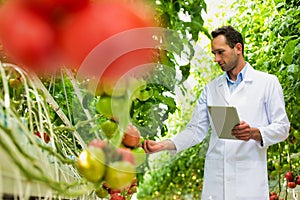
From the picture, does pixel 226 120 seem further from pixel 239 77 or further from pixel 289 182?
pixel 289 182

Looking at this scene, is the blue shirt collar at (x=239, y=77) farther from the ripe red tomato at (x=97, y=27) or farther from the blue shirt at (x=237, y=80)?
the ripe red tomato at (x=97, y=27)

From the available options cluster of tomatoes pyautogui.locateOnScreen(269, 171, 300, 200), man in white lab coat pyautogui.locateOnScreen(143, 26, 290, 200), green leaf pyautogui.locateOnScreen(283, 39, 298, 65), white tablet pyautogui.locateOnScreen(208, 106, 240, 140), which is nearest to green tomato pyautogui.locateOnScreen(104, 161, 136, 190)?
white tablet pyautogui.locateOnScreen(208, 106, 240, 140)

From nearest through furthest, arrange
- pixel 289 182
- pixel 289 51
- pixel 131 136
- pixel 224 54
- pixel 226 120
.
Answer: pixel 131 136, pixel 226 120, pixel 224 54, pixel 289 51, pixel 289 182

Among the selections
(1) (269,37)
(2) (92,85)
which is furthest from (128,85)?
(1) (269,37)

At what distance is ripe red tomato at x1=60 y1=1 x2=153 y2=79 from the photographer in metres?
0.12

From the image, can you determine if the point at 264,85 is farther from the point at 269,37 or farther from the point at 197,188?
the point at 197,188

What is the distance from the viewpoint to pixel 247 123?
5.92ft

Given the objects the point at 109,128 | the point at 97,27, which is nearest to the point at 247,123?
the point at 109,128

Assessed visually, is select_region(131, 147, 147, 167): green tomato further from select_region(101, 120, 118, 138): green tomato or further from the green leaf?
the green leaf

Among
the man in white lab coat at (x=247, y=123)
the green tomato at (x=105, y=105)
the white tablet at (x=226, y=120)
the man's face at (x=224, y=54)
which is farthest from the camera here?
the man's face at (x=224, y=54)

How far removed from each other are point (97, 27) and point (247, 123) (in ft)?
5.66

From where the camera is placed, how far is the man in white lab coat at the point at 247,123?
1.77 metres

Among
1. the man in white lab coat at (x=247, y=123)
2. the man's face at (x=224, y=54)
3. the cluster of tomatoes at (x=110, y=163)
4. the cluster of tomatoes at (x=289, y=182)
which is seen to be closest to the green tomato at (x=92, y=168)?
the cluster of tomatoes at (x=110, y=163)

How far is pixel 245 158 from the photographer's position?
179cm
